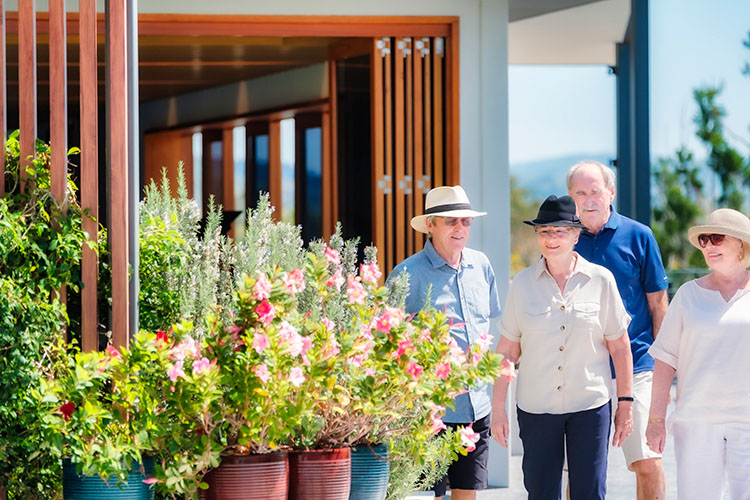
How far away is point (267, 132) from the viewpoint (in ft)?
39.4

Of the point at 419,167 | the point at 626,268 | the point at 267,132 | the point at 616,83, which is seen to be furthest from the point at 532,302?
the point at 616,83

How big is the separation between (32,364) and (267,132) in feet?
Result: 27.9

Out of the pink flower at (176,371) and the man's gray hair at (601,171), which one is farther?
the man's gray hair at (601,171)

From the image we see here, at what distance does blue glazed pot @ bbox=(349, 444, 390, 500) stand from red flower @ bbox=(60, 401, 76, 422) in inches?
36.2

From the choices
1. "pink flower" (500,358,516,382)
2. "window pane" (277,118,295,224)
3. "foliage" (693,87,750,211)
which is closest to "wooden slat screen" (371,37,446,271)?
"pink flower" (500,358,516,382)

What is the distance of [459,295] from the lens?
16.0 feet

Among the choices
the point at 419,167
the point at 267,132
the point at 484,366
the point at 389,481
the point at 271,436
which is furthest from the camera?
the point at 267,132

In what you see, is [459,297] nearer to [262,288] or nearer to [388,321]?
[388,321]

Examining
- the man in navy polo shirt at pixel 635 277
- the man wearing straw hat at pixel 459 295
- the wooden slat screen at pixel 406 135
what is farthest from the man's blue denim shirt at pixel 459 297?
the wooden slat screen at pixel 406 135

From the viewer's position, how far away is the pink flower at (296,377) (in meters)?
3.21

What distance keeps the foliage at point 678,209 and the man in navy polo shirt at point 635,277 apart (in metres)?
22.6

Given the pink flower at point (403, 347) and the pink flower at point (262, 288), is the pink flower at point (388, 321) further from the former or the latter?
the pink flower at point (262, 288)

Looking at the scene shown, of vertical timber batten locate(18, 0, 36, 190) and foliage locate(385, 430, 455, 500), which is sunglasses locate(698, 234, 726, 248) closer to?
foliage locate(385, 430, 455, 500)

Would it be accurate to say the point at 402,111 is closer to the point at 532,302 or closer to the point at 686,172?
the point at 532,302
